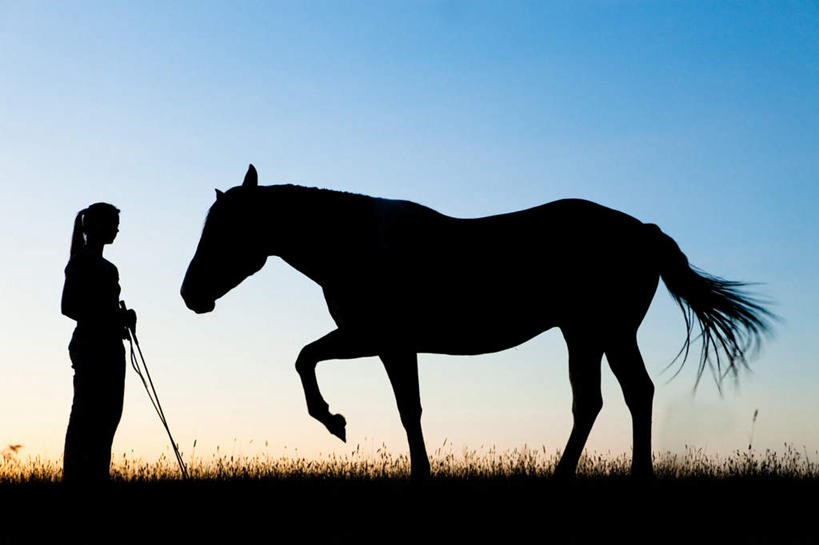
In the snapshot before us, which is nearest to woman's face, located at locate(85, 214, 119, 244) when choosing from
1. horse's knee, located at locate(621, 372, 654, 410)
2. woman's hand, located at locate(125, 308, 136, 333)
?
woman's hand, located at locate(125, 308, 136, 333)

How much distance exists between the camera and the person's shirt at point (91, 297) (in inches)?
272

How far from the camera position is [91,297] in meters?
6.91

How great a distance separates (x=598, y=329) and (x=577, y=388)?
594mm

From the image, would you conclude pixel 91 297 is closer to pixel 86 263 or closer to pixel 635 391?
pixel 86 263

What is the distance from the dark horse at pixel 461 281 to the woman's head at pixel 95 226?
97cm

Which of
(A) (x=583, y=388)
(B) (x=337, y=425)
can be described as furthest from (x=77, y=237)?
(A) (x=583, y=388)

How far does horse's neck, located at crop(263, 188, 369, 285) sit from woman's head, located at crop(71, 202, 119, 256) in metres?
1.31

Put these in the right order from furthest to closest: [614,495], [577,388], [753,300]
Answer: [753,300]
[577,388]
[614,495]

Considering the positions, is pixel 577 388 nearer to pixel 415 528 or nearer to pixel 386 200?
pixel 386 200

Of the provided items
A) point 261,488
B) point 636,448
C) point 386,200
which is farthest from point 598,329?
point 261,488

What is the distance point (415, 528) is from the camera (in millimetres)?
5832

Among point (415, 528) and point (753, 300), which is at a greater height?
point (753, 300)

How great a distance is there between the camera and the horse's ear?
7.81 m

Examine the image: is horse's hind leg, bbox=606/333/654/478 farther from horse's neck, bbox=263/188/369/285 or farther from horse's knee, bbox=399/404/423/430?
horse's neck, bbox=263/188/369/285
